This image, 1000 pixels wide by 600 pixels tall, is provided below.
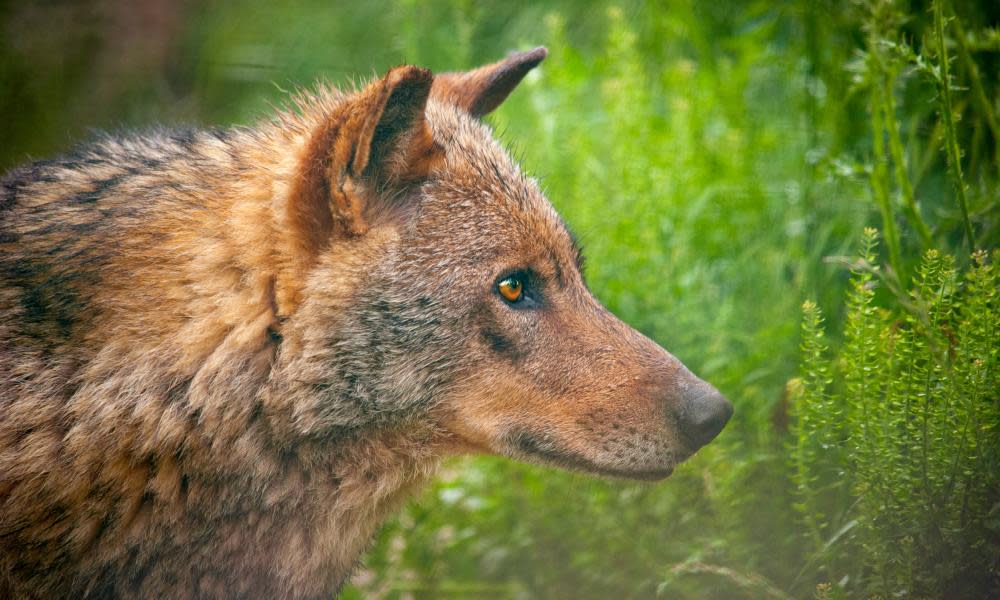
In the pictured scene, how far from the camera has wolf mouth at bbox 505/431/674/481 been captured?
268cm

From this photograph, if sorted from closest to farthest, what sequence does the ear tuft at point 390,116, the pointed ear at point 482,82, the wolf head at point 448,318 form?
1. the ear tuft at point 390,116
2. the wolf head at point 448,318
3. the pointed ear at point 482,82

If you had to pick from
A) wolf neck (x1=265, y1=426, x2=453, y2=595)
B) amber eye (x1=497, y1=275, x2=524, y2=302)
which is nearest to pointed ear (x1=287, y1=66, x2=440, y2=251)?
amber eye (x1=497, y1=275, x2=524, y2=302)

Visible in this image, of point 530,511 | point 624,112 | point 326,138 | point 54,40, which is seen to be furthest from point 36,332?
point 54,40

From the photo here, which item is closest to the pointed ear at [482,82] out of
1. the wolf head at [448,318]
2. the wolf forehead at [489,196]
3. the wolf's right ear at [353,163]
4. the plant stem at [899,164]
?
the wolf forehead at [489,196]

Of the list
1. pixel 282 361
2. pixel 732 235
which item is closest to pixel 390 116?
pixel 282 361

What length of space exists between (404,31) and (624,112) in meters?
1.43

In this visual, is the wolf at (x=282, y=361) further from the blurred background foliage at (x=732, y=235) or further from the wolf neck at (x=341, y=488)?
the blurred background foliage at (x=732, y=235)

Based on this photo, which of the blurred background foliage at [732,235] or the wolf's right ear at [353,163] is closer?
the wolf's right ear at [353,163]

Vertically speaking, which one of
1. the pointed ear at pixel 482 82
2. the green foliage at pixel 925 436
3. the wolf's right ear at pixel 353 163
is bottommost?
the green foliage at pixel 925 436

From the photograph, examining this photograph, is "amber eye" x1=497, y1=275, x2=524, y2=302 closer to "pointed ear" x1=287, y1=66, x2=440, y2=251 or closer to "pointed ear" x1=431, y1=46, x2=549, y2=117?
"pointed ear" x1=287, y1=66, x2=440, y2=251

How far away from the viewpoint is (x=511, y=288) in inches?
109

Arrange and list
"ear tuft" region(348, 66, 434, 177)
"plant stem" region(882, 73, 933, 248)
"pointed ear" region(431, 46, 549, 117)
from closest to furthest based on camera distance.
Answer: "ear tuft" region(348, 66, 434, 177), "plant stem" region(882, 73, 933, 248), "pointed ear" region(431, 46, 549, 117)

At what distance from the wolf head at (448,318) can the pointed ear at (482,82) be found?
1.42 ft

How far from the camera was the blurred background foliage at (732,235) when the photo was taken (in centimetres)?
297
